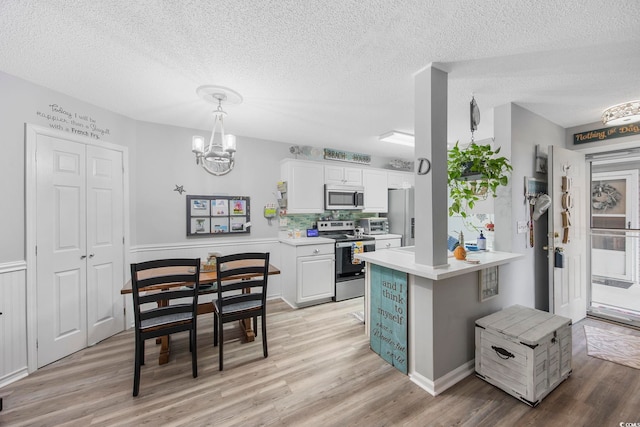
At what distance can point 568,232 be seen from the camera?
2.90 m

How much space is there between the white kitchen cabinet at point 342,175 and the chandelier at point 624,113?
2.97 metres

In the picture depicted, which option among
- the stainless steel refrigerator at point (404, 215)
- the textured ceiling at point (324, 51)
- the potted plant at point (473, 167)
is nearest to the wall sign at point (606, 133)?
the textured ceiling at point (324, 51)

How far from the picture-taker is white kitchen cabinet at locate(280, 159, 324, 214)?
12.6 feet

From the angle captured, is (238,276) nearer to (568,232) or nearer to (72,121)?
(72,121)

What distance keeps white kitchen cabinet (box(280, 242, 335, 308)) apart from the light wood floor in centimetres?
104

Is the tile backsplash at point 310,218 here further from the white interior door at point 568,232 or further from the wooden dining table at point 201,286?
the white interior door at point 568,232

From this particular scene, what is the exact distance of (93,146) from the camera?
2654mm

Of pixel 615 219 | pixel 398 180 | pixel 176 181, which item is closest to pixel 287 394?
pixel 176 181

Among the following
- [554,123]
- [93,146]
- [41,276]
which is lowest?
[41,276]

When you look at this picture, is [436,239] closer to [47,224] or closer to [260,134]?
[260,134]

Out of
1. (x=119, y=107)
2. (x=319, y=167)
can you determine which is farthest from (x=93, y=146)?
(x=319, y=167)

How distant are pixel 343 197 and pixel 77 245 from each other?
3.39 meters

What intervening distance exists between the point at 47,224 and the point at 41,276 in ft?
1.54

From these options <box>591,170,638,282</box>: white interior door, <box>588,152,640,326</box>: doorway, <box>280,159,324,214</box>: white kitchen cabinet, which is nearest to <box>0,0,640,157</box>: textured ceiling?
<box>280,159,324,214</box>: white kitchen cabinet
